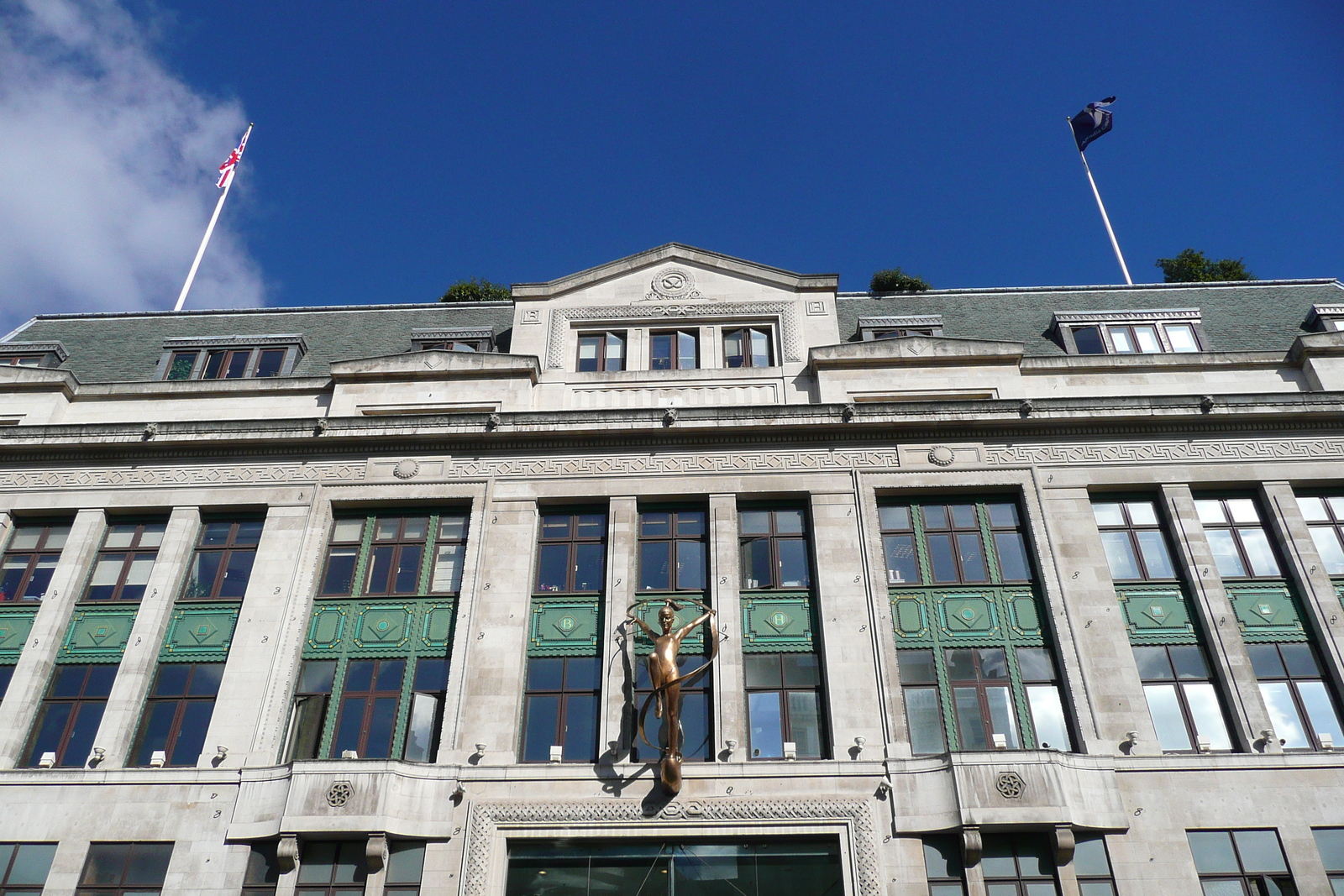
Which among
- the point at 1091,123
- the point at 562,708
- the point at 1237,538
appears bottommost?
the point at 562,708

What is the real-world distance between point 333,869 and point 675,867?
668cm

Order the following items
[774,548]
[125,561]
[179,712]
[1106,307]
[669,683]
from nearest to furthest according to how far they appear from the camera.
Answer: [669,683]
[179,712]
[774,548]
[125,561]
[1106,307]

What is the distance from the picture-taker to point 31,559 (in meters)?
24.2

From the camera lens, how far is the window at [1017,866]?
18266 mm

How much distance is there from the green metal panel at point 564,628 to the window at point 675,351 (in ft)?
26.4

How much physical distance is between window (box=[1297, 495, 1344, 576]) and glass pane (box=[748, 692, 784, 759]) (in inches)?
516

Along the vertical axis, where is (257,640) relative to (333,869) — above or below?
above

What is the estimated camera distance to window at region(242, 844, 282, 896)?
61.4 feet

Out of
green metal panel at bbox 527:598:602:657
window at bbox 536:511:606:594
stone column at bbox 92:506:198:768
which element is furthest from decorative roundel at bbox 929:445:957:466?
stone column at bbox 92:506:198:768

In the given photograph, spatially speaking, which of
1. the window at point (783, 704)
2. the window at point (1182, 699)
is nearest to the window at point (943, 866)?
the window at point (783, 704)

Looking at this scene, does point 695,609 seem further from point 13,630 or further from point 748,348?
point 13,630

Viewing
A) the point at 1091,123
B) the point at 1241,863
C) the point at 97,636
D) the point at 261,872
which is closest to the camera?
the point at 1241,863

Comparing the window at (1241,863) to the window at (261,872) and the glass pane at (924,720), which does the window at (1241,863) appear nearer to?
the glass pane at (924,720)

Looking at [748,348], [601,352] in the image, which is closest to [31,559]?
[601,352]
